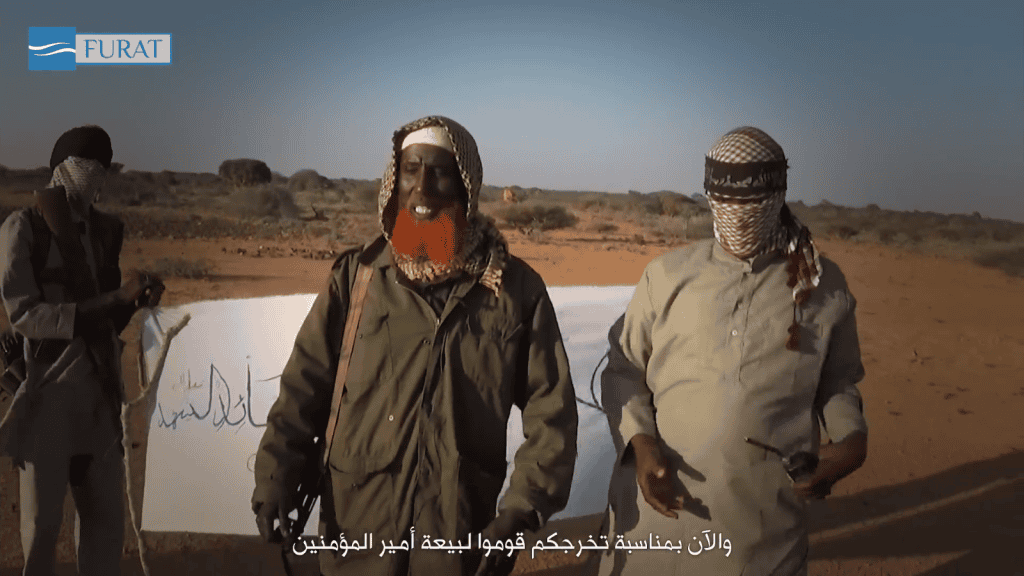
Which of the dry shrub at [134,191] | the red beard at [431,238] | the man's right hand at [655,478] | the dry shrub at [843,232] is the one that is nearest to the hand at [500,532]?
the man's right hand at [655,478]

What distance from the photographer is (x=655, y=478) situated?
216cm

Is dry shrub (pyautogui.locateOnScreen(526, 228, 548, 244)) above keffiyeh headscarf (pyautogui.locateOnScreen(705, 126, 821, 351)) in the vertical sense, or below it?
below

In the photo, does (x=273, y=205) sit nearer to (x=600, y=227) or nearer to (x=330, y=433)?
(x=600, y=227)

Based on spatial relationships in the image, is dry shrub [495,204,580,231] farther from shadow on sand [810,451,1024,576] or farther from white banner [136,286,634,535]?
white banner [136,286,634,535]

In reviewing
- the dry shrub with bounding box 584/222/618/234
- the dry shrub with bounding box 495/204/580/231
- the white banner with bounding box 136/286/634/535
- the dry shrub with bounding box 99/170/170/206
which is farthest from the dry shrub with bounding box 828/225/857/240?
the dry shrub with bounding box 99/170/170/206

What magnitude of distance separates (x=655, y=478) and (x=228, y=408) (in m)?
3.17

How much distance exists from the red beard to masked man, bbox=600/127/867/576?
0.67 m

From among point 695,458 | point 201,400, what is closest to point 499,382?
point 695,458

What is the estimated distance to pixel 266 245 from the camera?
57.5ft

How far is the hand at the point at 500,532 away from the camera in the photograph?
1.90 m

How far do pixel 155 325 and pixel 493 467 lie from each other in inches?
123

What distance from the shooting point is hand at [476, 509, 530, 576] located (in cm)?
190

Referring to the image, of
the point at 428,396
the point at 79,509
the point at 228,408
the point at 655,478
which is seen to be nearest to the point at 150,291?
the point at 79,509

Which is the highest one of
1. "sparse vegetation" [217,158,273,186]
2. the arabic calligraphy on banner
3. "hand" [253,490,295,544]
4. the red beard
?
"sparse vegetation" [217,158,273,186]
